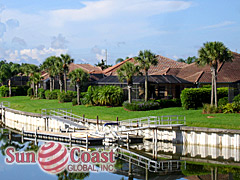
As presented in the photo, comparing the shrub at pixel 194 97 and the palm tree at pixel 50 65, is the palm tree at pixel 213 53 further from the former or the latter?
the palm tree at pixel 50 65

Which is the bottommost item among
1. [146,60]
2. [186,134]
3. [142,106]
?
[186,134]

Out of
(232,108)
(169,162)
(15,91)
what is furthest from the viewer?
(15,91)

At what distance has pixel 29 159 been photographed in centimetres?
3300

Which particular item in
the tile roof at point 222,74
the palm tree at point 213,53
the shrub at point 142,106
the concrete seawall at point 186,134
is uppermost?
the palm tree at point 213,53

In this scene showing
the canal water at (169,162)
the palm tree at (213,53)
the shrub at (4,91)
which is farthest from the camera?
the shrub at (4,91)

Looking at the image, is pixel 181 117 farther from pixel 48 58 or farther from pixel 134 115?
pixel 48 58

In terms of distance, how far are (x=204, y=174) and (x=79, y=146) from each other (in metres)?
14.2

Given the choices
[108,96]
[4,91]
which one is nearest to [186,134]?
[108,96]

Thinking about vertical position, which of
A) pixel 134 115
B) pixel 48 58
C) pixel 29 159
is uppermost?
pixel 48 58

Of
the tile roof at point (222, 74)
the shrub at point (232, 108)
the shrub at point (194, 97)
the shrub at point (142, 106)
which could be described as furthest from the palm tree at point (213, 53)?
the tile roof at point (222, 74)

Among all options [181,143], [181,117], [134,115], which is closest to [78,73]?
[134,115]
